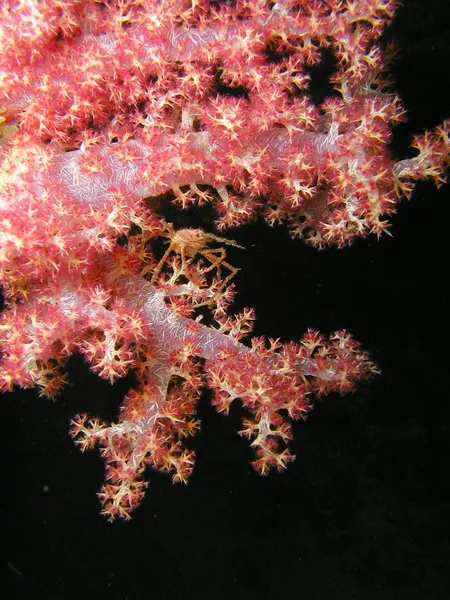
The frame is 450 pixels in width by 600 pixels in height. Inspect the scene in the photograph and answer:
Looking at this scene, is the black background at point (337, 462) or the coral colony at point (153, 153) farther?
the black background at point (337, 462)

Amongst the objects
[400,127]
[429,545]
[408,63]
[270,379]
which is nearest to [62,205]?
[270,379]

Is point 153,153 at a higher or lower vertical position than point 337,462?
higher

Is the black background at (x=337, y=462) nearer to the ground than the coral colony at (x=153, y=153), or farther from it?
nearer to the ground

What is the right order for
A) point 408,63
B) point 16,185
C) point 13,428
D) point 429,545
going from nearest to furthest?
point 16,185 → point 408,63 → point 429,545 → point 13,428

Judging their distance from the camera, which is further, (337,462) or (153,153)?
(337,462)

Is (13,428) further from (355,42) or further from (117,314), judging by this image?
(355,42)
